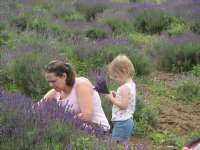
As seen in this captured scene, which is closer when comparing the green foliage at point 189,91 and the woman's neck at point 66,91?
the woman's neck at point 66,91

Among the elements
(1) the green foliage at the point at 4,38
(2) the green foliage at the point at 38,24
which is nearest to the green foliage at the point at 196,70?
(1) the green foliage at the point at 4,38

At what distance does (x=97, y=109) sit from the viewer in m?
4.93

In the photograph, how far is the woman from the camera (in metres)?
4.76

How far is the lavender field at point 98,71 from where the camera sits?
12.4ft

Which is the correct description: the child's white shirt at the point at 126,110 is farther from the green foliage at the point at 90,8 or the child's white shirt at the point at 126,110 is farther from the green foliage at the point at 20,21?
the green foliage at the point at 90,8

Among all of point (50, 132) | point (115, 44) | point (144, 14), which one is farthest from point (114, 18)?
point (50, 132)

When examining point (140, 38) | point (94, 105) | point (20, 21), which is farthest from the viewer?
point (20, 21)

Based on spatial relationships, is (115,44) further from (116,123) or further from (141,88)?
(116,123)

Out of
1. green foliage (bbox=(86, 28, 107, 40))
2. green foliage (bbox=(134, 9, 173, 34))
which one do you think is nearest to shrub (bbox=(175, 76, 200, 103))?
green foliage (bbox=(86, 28, 107, 40))

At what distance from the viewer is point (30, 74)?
6.91 m

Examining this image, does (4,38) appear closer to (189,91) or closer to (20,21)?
(20,21)

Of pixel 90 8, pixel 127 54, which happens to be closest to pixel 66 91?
pixel 127 54

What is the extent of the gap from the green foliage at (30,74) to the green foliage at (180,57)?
3.14m

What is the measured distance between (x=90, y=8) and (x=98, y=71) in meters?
9.14
